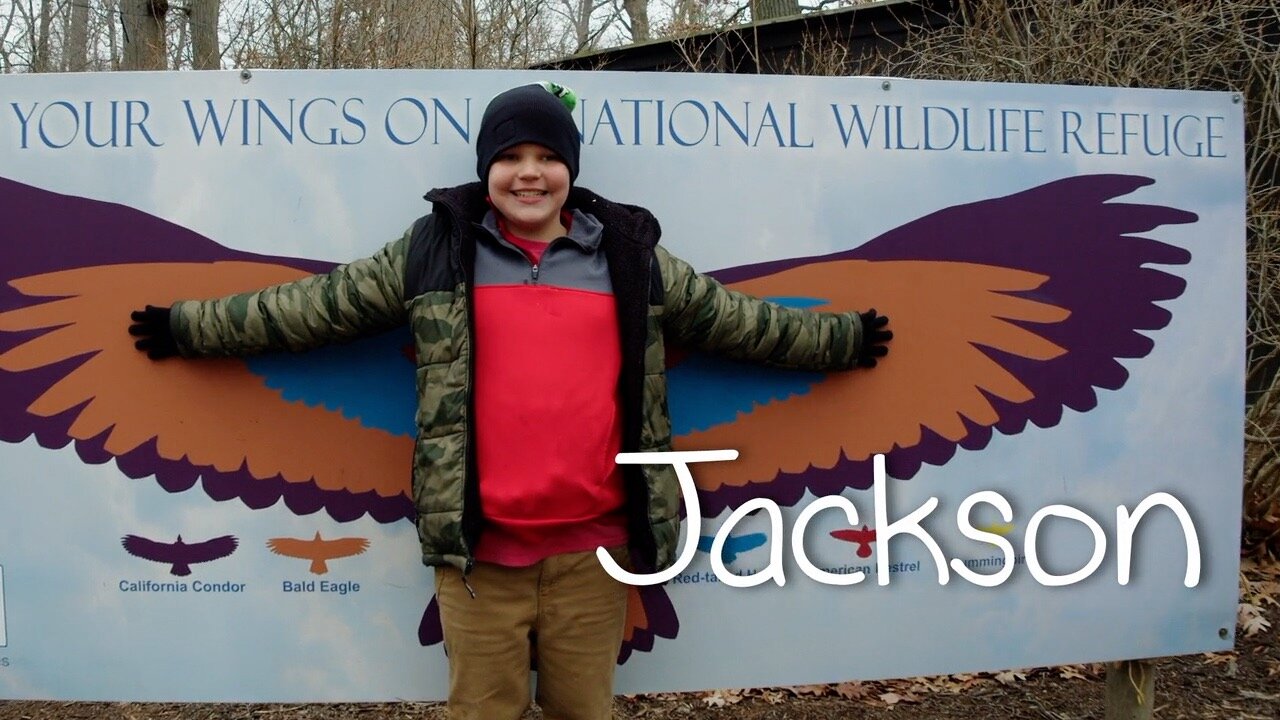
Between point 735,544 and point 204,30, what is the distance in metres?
6.54

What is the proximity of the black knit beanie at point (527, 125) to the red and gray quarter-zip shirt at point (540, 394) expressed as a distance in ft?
0.61

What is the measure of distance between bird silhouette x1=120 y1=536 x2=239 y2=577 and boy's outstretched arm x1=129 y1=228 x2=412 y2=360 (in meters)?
0.55

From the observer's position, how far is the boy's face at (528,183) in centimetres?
218

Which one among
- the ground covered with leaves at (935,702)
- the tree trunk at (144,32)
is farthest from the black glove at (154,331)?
the tree trunk at (144,32)

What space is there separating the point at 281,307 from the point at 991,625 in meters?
2.18

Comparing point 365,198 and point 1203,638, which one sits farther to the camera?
point 1203,638

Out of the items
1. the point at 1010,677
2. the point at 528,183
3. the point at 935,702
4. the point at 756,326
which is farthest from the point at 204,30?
the point at 1010,677

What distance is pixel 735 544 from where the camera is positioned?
2.72 metres

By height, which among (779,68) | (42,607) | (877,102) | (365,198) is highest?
(779,68)

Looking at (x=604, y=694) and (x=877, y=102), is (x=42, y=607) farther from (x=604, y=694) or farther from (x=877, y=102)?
(x=877, y=102)

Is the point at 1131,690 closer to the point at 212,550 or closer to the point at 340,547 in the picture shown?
the point at 340,547

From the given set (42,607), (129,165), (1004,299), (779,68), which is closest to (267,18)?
(779,68)

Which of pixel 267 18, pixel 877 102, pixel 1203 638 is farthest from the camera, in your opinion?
pixel 267 18

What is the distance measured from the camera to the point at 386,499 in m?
2.61
